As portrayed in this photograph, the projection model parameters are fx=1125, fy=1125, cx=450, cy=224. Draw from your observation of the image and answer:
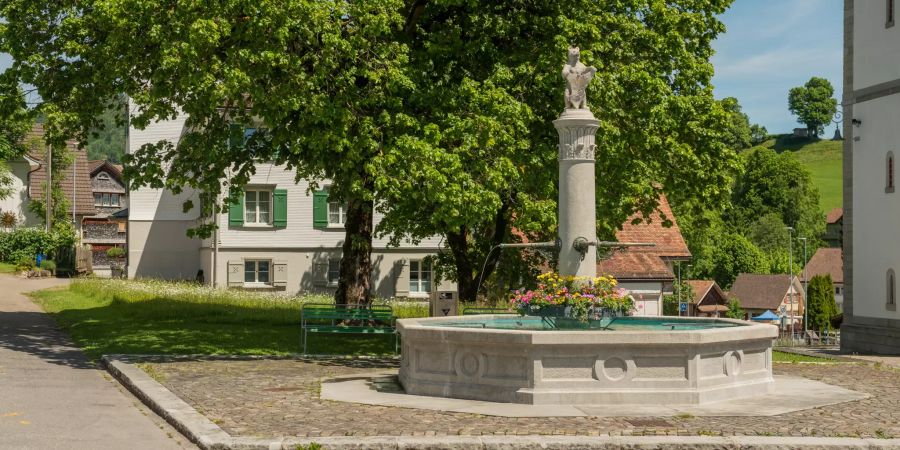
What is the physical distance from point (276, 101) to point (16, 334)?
9.03 meters

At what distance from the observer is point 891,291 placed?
30922mm

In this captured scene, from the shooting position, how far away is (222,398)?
14.8 meters

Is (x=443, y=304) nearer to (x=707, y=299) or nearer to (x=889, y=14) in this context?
(x=889, y=14)

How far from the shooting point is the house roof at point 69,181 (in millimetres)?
75500

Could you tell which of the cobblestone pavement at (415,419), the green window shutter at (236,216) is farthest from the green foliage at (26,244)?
the cobblestone pavement at (415,419)

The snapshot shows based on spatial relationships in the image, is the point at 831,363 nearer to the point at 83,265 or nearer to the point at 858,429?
the point at 858,429

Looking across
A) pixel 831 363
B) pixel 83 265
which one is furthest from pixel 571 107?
pixel 83 265

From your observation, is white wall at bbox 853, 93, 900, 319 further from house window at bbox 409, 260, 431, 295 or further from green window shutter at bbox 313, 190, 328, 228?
green window shutter at bbox 313, 190, 328, 228

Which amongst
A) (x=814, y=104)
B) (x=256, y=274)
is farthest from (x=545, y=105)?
(x=814, y=104)

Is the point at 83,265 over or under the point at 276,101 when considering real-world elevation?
under

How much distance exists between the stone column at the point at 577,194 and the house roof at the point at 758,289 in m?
98.1

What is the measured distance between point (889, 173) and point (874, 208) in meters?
1.14

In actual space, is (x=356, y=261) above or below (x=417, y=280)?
above

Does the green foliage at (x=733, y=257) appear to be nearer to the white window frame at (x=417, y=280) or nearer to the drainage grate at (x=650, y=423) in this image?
the white window frame at (x=417, y=280)
